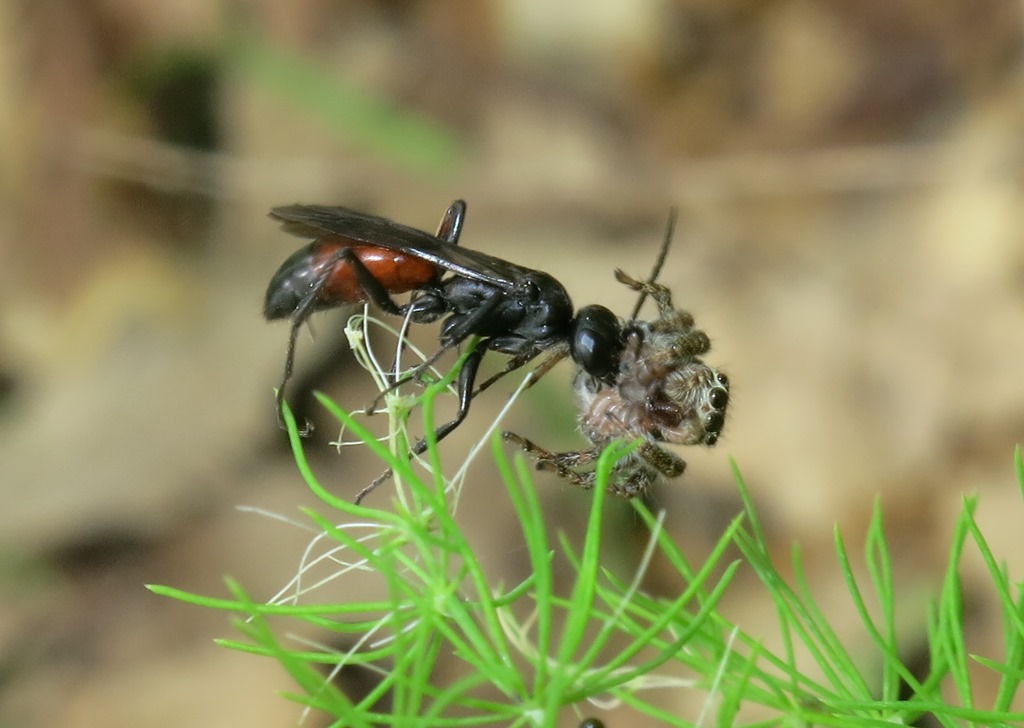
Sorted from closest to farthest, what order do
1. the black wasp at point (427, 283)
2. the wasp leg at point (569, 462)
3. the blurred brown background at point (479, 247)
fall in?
the wasp leg at point (569, 462)
the black wasp at point (427, 283)
the blurred brown background at point (479, 247)

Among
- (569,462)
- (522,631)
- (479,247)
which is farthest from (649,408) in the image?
(479,247)

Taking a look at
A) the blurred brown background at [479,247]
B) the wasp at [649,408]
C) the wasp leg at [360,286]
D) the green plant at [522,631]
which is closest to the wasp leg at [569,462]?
the wasp at [649,408]

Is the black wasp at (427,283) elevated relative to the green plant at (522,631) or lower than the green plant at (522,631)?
elevated

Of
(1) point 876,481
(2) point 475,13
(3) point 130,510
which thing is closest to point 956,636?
(1) point 876,481

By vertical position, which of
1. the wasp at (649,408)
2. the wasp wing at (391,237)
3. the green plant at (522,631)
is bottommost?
the green plant at (522,631)

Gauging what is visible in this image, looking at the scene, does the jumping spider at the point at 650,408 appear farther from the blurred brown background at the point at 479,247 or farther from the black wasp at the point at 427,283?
the blurred brown background at the point at 479,247

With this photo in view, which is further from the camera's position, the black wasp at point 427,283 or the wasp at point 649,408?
the black wasp at point 427,283

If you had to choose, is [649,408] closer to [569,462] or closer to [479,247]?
[569,462]

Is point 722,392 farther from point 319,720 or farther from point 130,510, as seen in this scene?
point 130,510
